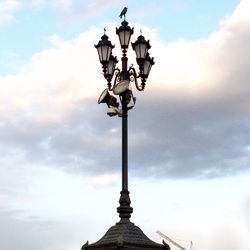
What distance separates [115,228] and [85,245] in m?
0.78

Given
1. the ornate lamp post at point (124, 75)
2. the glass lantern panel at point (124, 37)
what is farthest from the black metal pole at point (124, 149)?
the glass lantern panel at point (124, 37)

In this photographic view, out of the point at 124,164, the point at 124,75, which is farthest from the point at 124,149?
the point at 124,75

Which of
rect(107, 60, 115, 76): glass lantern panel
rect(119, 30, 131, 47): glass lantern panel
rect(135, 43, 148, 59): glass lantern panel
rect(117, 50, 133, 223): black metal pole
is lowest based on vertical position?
rect(117, 50, 133, 223): black metal pole

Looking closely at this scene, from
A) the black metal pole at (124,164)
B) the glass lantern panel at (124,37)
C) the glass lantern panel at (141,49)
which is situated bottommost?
the black metal pole at (124,164)

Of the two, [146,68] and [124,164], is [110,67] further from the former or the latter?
[124,164]

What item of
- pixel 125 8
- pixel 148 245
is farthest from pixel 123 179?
pixel 125 8

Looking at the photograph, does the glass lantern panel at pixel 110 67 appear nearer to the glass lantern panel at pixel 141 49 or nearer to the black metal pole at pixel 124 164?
the black metal pole at pixel 124 164

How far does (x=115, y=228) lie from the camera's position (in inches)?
604

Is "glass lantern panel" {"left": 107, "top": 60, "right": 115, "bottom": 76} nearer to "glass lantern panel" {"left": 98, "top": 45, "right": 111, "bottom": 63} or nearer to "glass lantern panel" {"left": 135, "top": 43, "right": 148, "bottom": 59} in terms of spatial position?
"glass lantern panel" {"left": 98, "top": 45, "right": 111, "bottom": 63}

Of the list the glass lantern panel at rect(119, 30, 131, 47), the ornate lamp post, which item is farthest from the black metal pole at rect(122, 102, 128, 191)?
the glass lantern panel at rect(119, 30, 131, 47)

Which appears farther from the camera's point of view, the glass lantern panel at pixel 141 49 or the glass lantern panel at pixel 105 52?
the glass lantern panel at pixel 105 52

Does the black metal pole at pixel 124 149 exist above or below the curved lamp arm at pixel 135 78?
below

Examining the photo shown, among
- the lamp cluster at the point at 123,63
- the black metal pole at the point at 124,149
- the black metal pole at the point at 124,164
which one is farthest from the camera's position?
the lamp cluster at the point at 123,63

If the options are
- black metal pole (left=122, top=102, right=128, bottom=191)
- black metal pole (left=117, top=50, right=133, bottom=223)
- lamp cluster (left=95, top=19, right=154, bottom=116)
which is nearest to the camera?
black metal pole (left=117, top=50, right=133, bottom=223)
